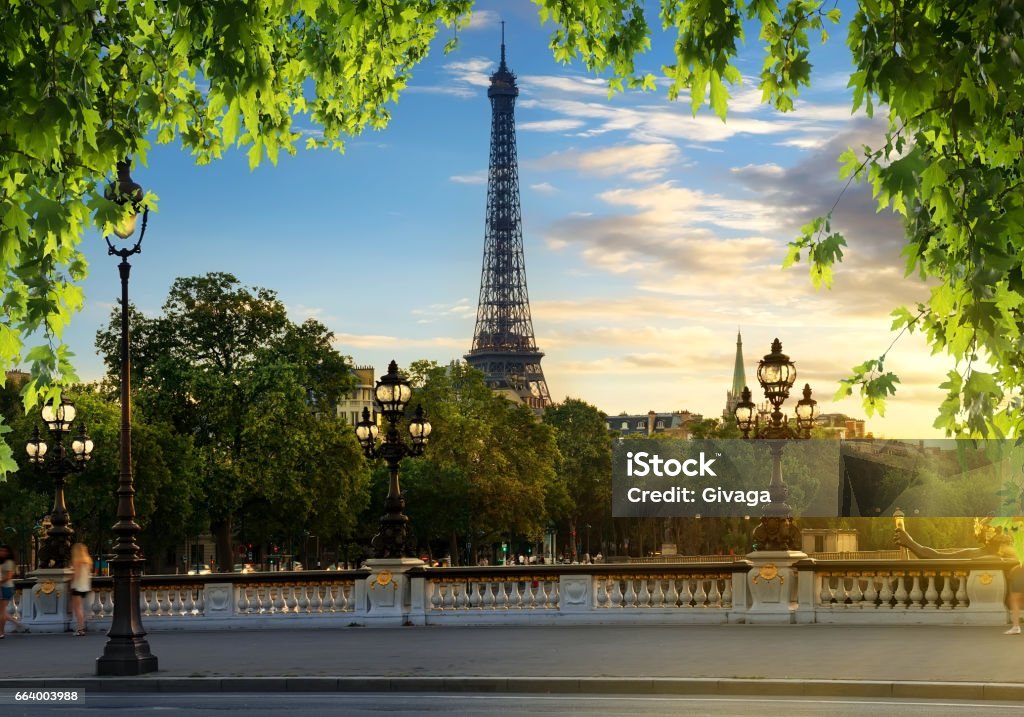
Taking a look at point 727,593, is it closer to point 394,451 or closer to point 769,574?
point 769,574

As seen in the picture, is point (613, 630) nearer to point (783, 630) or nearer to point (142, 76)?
point (783, 630)

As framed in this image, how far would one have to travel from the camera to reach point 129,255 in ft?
73.8

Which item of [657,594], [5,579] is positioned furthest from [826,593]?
[5,579]

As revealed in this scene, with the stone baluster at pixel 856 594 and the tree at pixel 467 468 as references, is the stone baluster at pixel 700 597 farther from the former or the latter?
the tree at pixel 467 468

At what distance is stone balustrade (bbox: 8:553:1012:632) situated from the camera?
2792 cm

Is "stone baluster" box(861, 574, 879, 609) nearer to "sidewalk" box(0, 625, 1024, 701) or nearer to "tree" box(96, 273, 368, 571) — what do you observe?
"sidewalk" box(0, 625, 1024, 701)

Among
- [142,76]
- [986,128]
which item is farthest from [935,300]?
[142,76]

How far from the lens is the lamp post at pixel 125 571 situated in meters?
21.1

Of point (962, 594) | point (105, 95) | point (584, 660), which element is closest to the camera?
point (105, 95)

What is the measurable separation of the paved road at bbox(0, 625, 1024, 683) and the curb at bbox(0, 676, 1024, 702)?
17.4 inches

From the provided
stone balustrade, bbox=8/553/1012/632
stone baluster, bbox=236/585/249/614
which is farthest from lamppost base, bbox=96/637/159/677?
stone baluster, bbox=236/585/249/614

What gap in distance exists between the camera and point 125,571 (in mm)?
22234

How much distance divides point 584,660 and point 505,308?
154725 millimetres

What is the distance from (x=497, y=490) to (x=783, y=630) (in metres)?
63.0
